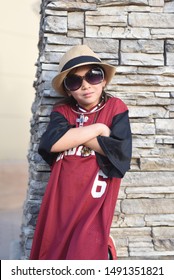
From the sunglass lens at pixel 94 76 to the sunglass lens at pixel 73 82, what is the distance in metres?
0.04

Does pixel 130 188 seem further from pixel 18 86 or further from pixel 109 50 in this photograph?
pixel 18 86

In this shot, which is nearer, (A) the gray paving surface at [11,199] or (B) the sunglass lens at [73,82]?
(B) the sunglass lens at [73,82]

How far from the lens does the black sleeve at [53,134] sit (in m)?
2.01

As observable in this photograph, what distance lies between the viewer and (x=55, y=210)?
205 centimetres

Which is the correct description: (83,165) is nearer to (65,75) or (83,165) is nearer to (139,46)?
(65,75)

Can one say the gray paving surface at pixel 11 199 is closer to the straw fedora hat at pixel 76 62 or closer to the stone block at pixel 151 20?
the straw fedora hat at pixel 76 62

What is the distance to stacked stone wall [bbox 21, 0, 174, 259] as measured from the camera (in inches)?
94.8

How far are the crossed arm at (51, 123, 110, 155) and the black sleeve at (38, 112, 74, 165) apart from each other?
0.07 feet

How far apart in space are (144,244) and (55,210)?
64 centimetres

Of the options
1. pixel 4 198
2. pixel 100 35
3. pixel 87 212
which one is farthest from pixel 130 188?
pixel 4 198

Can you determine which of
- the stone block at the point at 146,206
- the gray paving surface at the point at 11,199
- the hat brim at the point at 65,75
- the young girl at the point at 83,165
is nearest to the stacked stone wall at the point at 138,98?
the stone block at the point at 146,206

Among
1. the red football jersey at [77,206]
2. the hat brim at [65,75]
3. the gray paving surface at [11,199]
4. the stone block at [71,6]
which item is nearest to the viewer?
the red football jersey at [77,206]

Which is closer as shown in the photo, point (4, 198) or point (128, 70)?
point (128, 70)

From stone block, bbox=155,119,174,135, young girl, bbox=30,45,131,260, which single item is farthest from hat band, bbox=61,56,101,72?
stone block, bbox=155,119,174,135
